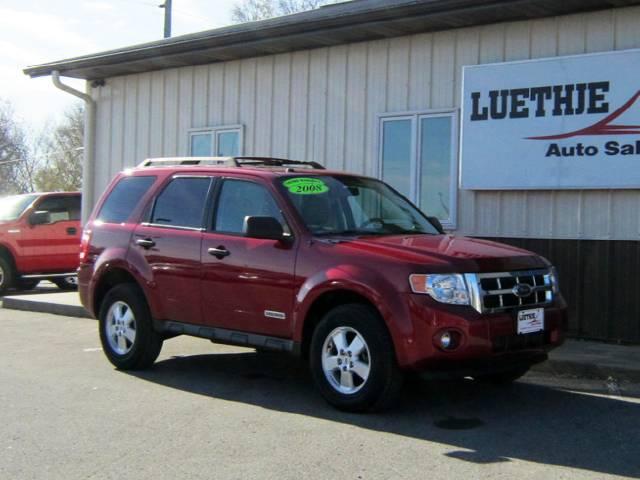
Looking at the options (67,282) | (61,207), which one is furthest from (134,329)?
(67,282)

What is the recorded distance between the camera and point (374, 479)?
447cm

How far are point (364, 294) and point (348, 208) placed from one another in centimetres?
124

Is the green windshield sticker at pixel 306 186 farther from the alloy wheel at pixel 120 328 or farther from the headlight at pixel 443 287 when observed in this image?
the alloy wheel at pixel 120 328

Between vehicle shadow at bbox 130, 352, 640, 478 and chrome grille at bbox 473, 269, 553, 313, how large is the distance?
86 cm

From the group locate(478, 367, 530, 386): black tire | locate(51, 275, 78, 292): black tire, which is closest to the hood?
locate(478, 367, 530, 386): black tire

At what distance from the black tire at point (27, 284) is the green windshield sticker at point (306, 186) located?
995 centimetres

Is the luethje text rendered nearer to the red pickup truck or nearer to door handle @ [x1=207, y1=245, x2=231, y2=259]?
door handle @ [x1=207, y1=245, x2=231, y2=259]

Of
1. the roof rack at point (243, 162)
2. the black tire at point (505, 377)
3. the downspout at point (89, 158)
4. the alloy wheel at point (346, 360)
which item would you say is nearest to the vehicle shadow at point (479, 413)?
the black tire at point (505, 377)

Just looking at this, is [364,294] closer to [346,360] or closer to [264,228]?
[346,360]

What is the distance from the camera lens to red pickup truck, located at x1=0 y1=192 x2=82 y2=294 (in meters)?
14.7

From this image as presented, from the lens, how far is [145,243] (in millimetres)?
7273

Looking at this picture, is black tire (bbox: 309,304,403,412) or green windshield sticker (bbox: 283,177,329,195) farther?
green windshield sticker (bbox: 283,177,329,195)

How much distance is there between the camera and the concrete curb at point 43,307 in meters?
11.6

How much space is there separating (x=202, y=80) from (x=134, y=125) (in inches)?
66.7
